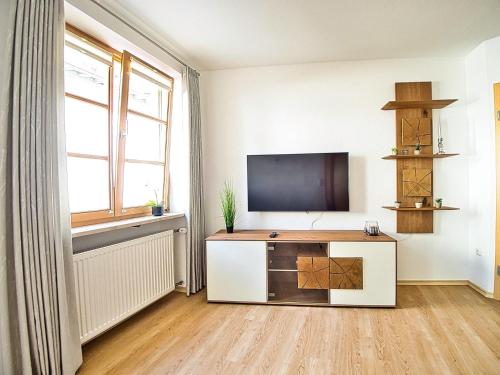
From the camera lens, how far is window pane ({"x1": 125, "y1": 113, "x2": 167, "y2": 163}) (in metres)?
2.97

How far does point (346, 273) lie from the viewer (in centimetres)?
298

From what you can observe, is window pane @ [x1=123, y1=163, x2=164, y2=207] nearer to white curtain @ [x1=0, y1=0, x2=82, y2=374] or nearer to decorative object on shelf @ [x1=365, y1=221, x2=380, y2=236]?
white curtain @ [x1=0, y1=0, x2=82, y2=374]

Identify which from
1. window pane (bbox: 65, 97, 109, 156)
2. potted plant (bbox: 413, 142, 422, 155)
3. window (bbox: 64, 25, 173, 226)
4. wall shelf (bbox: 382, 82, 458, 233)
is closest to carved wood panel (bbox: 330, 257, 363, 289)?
wall shelf (bbox: 382, 82, 458, 233)

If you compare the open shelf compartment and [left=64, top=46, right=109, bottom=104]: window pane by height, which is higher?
[left=64, top=46, right=109, bottom=104]: window pane

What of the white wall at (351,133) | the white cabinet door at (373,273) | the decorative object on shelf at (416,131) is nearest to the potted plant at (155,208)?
the white wall at (351,133)

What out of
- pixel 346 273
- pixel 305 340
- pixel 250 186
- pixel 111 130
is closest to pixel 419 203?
pixel 346 273

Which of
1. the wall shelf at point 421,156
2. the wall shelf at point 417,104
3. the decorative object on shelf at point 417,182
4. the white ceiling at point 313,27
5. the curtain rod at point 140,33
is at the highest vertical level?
the white ceiling at point 313,27

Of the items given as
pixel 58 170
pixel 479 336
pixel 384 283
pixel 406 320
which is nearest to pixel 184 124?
pixel 58 170

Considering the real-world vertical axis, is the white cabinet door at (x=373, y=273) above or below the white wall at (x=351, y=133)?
below

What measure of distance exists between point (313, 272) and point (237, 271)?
2.48 feet

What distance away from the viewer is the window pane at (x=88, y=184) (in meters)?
2.38

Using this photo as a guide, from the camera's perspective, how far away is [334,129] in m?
3.60

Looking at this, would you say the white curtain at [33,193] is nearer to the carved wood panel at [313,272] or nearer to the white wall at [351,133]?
the carved wood panel at [313,272]

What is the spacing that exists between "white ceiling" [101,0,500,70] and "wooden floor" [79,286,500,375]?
258cm
